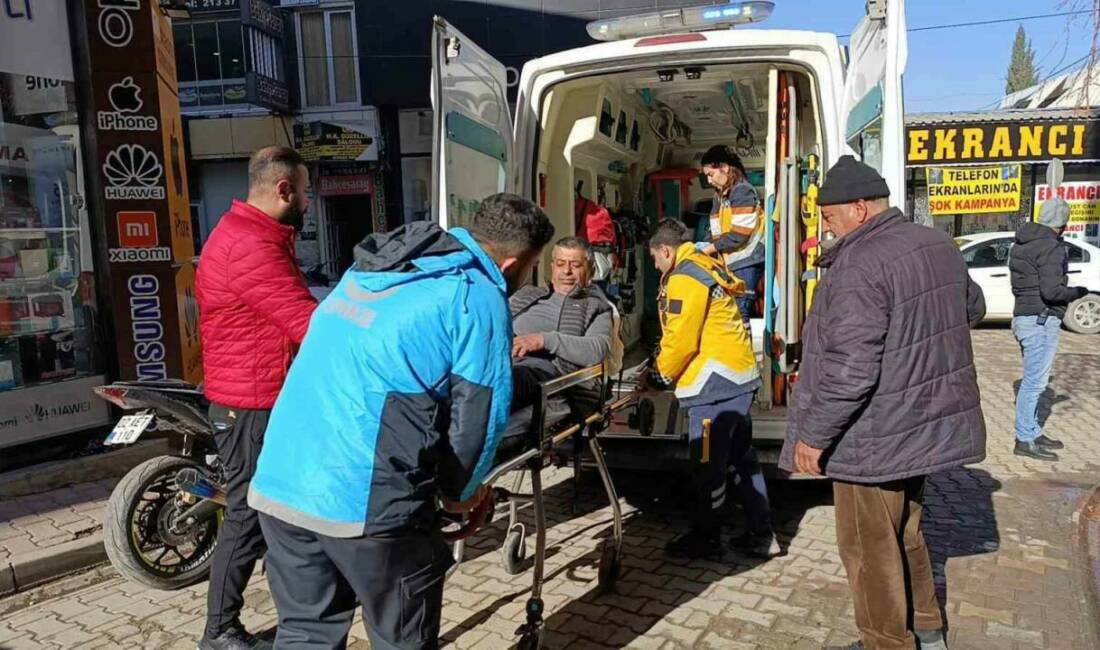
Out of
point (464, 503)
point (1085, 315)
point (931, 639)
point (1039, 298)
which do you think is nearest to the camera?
point (464, 503)

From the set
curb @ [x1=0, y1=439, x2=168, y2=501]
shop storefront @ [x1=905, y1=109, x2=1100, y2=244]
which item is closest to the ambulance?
curb @ [x1=0, y1=439, x2=168, y2=501]

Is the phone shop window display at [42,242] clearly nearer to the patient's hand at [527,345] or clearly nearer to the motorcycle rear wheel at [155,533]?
the motorcycle rear wheel at [155,533]

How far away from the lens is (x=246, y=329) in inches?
118

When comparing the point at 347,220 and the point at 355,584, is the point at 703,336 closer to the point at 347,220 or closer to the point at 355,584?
the point at 355,584

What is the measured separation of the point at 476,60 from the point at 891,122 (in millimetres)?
2272

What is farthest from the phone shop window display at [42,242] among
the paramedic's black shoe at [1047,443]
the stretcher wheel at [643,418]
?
the paramedic's black shoe at [1047,443]

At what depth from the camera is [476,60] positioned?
4.48 metres

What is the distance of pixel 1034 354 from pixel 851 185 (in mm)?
3904

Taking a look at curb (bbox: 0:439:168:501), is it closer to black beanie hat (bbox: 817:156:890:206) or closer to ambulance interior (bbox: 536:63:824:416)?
ambulance interior (bbox: 536:63:824:416)

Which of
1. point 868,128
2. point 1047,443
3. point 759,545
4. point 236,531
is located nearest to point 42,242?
point 236,531

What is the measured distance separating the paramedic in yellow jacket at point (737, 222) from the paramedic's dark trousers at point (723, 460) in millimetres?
1444

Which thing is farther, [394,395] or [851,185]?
[851,185]

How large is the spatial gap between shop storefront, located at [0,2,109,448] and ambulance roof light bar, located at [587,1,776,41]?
156 inches

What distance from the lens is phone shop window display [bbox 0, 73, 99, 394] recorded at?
18.2 ft
